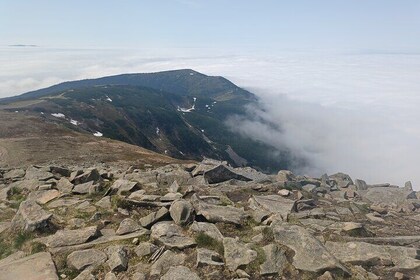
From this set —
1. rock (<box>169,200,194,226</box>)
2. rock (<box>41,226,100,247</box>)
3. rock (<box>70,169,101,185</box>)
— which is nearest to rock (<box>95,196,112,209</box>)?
rock (<box>41,226,100,247</box>)

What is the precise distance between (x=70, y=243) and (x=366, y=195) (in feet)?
97.8

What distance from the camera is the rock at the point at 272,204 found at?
720 inches

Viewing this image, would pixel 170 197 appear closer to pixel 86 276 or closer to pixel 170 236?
pixel 170 236

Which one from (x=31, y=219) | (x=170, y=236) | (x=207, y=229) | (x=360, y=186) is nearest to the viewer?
(x=170, y=236)

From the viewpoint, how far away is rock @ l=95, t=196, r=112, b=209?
1781 cm

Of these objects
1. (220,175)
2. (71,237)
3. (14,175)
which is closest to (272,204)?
(220,175)

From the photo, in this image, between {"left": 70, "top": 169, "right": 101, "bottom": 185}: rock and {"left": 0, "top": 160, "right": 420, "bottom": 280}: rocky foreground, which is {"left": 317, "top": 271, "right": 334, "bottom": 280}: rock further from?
{"left": 70, "top": 169, "right": 101, "bottom": 185}: rock

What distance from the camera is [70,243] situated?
13.6m

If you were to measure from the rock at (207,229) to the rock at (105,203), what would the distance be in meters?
5.41

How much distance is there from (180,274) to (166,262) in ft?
3.09

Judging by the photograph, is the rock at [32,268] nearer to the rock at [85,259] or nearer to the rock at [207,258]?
the rock at [85,259]

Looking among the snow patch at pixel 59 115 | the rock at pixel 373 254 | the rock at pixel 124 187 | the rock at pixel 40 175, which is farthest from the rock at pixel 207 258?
the snow patch at pixel 59 115

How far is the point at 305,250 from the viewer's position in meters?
12.1

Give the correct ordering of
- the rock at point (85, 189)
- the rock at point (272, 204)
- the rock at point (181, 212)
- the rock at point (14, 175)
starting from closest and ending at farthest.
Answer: the rock at point (181, 212) → the rock at point (272, 204) → the rock at point (85, 189) → the rock at point (14, 175)
